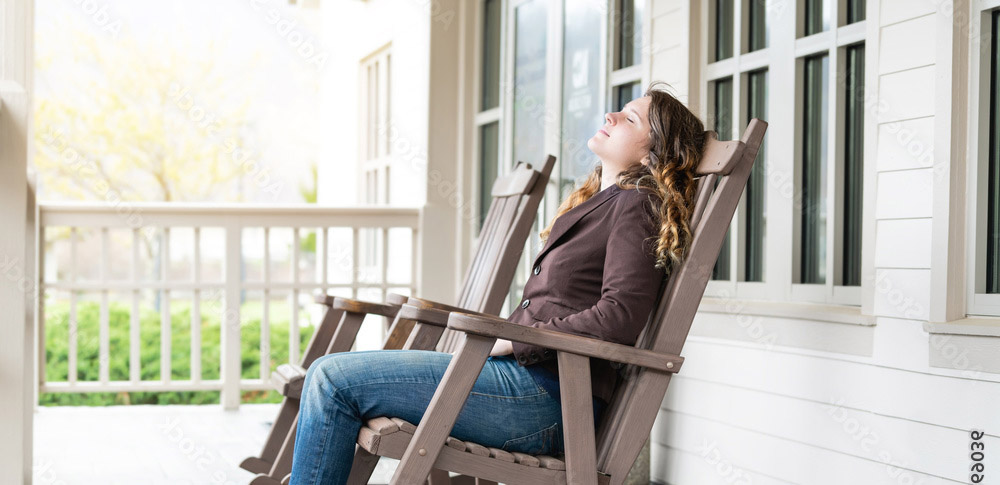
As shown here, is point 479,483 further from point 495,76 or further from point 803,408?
point 495,76

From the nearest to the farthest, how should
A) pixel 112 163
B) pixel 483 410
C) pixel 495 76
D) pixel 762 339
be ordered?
pixel 483 410, pixel 762 339, pixel 495 76, pixel 112 163

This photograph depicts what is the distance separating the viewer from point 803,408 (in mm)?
2580

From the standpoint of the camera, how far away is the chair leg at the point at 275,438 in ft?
9.02

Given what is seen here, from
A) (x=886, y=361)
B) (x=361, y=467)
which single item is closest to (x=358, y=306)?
(x=361, y=467)

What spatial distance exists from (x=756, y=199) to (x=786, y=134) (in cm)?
28

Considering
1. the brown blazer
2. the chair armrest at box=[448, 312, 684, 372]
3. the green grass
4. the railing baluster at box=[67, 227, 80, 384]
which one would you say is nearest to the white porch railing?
the railing baluster at box=[67, 227, 80, 384]

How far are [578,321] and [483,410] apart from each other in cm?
26

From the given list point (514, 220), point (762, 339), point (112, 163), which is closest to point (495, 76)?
point (514, 220)

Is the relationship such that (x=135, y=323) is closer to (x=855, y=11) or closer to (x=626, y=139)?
(x=626, y=139)

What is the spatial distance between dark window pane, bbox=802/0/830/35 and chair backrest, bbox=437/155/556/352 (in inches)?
32.3

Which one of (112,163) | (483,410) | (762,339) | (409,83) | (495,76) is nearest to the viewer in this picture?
(483,410)

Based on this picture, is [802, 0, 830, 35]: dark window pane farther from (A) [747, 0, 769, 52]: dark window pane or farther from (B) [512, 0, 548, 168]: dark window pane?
(B) [512, 0, 548, 168]: dark window pane

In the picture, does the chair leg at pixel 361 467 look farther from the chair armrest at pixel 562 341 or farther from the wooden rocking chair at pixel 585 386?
the chair armrest at pixel 562 341

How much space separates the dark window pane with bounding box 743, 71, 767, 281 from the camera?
292 cm
